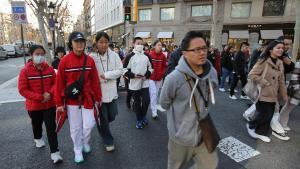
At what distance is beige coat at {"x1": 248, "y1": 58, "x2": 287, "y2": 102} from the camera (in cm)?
389

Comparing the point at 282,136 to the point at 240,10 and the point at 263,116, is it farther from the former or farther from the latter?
the point at 240,10

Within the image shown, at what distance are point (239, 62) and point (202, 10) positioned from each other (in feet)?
68.0

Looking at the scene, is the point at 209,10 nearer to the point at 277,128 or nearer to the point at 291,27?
the point at 291,27

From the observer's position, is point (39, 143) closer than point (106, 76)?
No

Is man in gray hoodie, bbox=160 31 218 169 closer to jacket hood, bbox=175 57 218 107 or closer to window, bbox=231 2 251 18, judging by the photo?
jacket hood, bbox=175 57 218 107

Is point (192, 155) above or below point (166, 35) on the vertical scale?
below

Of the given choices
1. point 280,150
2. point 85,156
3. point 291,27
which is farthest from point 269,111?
point 291,27

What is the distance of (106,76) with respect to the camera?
352cm

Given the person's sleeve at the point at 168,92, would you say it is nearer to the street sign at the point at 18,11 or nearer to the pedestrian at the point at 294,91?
the pedestrian at the point at 294,91

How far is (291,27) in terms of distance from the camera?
71.4ft

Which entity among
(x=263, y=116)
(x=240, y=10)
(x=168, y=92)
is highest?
(x=240, y=10)

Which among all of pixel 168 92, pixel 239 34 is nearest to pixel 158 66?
pixel 168 92

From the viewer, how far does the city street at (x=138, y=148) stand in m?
3.43

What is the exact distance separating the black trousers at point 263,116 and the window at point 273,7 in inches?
898
